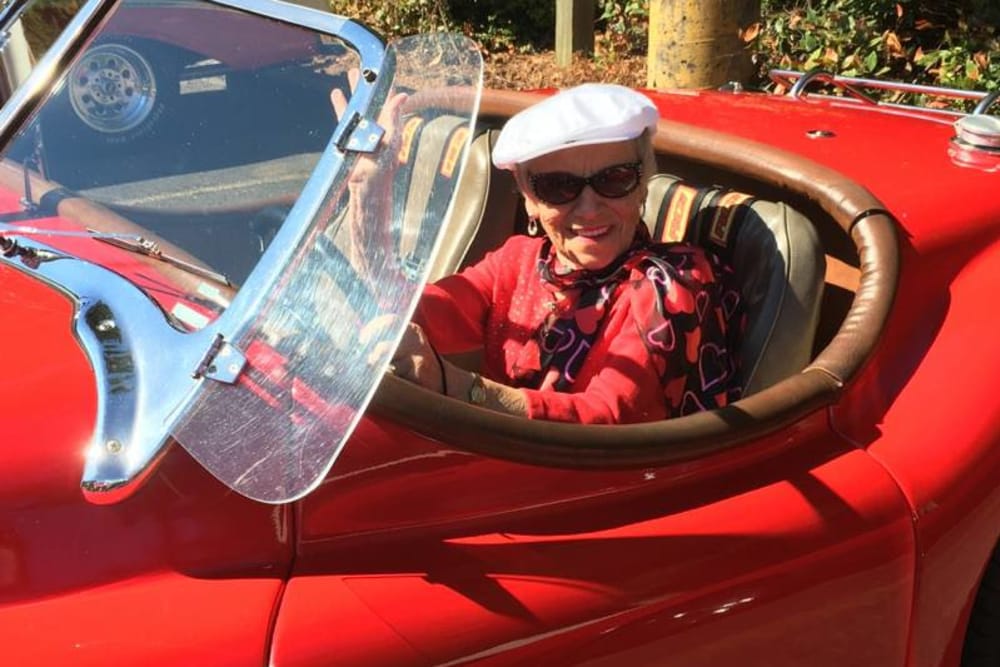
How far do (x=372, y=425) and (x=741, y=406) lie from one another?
55cm

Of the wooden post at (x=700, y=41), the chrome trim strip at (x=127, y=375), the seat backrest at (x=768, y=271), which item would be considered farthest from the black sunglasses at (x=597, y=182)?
the wooden post at (x=700, y=41)

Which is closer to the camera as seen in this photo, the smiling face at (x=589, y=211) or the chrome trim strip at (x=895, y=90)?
the smiling face at (x=589, y=211)

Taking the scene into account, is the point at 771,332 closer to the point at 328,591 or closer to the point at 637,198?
the point at 637,198

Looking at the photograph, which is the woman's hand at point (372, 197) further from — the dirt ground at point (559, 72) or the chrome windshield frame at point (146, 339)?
the dirt ground at point (559, 72)

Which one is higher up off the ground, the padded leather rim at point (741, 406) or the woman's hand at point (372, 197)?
the woman's hand at point (372, 197)

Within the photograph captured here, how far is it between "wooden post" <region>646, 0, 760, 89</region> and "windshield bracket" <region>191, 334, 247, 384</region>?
11.0 ft

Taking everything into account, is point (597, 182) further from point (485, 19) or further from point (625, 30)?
point (485, 19)

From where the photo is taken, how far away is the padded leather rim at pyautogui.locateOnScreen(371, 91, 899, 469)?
4.29 ft

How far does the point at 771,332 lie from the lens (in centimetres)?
181

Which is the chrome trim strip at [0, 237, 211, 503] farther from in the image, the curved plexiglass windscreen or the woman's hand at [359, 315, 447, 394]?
the woman's hand at [359, 315, 447, 394]

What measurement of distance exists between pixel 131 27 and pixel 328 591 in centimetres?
108

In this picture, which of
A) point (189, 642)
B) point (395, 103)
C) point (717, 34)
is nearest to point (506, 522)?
point (189, 642)

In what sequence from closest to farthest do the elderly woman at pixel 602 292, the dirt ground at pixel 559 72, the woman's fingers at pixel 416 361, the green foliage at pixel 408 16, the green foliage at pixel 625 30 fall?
the woman's fingers at pixel 416 361 → the elderly woman at pixel 602 292 → the dirt ground at pixel 559 72 → the green foliage at pixel 625 30 → the green foliage at pixel 408 16

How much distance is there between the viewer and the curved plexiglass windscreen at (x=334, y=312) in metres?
1.16
